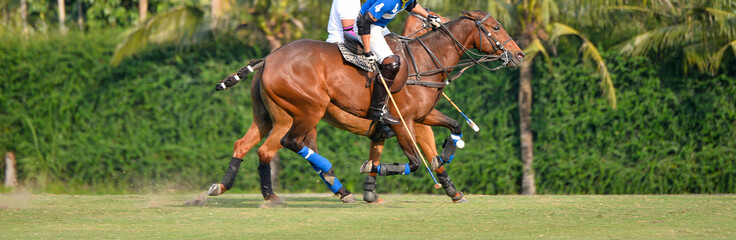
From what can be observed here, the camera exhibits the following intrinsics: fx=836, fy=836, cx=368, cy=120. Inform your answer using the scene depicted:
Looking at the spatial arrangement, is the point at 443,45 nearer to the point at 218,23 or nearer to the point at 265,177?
the point at 265,177

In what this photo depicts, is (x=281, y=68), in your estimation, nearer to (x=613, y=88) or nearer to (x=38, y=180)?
(x=613, y=88)

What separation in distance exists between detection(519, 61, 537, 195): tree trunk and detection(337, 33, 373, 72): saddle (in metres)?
4.99

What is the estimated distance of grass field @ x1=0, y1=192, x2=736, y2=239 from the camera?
19.7ft

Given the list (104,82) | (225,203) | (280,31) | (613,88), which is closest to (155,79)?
(104,82)

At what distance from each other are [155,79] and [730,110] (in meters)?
8.57

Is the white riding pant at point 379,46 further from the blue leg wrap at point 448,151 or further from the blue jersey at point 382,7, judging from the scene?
the blue leg wrap at point 448,151

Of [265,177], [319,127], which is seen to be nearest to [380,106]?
[265,177]

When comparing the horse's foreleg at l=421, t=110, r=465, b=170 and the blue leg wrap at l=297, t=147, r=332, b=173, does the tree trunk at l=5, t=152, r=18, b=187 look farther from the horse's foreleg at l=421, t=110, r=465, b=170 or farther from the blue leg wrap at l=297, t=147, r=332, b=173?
the horse's foreleg at l=421, t=110, r=465, b=170

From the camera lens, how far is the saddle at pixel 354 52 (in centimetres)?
791

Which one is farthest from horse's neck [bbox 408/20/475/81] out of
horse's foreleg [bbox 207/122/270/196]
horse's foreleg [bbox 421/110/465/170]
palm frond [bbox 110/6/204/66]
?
palm frond [bbox 110/6/204/66]

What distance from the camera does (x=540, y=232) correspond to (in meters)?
6.10

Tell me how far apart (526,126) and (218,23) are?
16.1 feet

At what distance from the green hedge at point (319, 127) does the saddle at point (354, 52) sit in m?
4.56

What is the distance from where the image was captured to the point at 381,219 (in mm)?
7016
